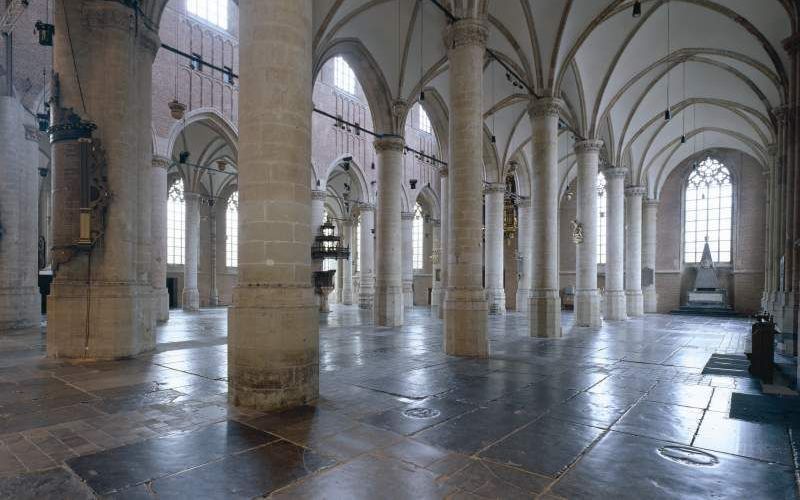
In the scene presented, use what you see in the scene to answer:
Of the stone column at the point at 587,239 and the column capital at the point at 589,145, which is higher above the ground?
the column capital at the point at 589,145

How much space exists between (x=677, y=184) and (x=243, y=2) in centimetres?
3159

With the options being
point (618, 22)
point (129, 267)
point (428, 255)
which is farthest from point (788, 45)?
point (428, 255)

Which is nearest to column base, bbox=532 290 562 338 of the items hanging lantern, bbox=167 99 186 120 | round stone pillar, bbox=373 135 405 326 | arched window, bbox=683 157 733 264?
round stone pillar, bbox=373 135 405 326

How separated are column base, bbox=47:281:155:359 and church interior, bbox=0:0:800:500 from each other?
0.05 m

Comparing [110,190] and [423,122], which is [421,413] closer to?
[110,190]

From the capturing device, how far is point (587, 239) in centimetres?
1842

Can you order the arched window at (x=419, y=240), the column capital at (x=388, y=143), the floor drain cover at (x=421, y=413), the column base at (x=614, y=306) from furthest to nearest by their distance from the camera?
1. the arched window at (x=419, y=240)
2. the column base at (x=614, y=306)
3. the column capital at (x=388, y=143)
4. the floor drain cover at (x=421, y=413)

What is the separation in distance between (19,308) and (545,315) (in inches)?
666

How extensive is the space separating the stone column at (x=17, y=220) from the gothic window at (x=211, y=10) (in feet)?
29.5

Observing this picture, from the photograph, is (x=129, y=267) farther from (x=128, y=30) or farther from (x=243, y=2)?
(x=243, y=2)

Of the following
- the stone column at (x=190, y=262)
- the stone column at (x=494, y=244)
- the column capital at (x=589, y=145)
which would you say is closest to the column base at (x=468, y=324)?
the column capital at (x=589, y=145)

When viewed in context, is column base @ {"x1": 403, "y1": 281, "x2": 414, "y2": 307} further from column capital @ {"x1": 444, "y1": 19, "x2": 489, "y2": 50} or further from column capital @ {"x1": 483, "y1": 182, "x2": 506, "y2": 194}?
column capital @ {"x1": 444, "y1": 19, "x2": 489, "y2": 50}

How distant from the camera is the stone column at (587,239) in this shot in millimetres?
18422

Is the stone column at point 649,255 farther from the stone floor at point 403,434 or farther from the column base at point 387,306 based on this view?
the stone floor at point 403,434
